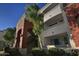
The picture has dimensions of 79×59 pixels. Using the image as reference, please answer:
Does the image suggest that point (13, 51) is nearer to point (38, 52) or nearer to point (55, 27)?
point (38, 52)

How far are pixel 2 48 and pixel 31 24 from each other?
4.00 ft

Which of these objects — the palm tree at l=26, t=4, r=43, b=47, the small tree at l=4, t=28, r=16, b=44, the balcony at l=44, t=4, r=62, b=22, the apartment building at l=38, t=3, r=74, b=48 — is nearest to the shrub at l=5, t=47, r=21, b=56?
the small tree at l=4, t=28, r=16, b=44

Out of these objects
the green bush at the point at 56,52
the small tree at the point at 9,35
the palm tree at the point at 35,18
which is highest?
the palm tree at the point at 35,18

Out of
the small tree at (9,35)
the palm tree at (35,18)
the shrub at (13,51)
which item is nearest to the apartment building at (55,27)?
the palm tree at (35,18)

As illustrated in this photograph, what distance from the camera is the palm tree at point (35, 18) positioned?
23.0ft

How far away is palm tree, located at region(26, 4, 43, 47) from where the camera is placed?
700cm

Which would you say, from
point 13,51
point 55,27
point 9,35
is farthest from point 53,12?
point 13,51

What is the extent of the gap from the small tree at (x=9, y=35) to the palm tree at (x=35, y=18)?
0.71 m

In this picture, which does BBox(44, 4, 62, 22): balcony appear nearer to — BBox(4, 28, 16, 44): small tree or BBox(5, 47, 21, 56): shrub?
BBox(4, 28, 16, 44): small tree

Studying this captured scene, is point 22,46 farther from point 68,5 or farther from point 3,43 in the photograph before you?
point 68,5

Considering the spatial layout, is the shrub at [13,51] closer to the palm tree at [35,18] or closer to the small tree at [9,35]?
the small tree at [9,35]

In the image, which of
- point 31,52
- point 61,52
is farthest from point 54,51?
point 31,52

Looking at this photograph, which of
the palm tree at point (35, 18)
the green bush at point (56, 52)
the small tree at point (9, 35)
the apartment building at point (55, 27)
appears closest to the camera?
the green bush at point (56, 52)

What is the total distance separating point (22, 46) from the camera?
22.6 feet
